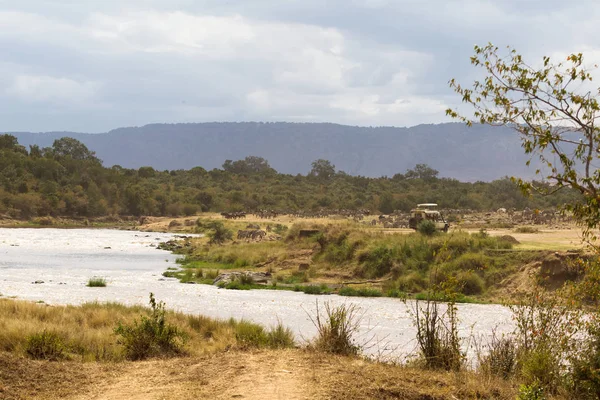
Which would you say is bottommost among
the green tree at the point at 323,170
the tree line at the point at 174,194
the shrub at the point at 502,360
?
the shrub at the point at 502,360

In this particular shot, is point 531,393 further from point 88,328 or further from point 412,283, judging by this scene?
point 412,283

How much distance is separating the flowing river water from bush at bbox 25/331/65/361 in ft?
19.6

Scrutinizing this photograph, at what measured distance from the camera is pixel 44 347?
12000 millimetres

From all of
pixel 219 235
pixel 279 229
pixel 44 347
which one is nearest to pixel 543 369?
pixel 44 347

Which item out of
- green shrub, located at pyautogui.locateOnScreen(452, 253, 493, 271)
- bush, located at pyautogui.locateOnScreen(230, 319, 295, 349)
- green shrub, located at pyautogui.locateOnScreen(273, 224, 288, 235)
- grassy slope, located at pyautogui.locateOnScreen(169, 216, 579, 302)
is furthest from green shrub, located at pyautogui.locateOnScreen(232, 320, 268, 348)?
green shrub, located at pyautogui.locateOnScreen(273, 224, 288, 235)

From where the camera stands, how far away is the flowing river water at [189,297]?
20.5 m

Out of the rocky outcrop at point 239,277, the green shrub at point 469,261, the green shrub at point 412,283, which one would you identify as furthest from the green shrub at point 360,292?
the rocky outcrop at point 239,277

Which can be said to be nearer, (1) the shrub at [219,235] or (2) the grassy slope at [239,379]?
(2) the grassy slope at [239,379]

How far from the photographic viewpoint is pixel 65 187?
91.0 meters

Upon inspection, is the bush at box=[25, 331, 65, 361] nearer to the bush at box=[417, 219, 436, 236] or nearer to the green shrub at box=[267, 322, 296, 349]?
the green shrub at box=[267, 322, 296, 349]

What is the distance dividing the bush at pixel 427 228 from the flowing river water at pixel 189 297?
9.51 metres

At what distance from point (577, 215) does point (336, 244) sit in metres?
30.2

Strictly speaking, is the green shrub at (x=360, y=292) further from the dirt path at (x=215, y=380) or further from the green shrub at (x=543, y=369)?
the green shrub at (x=543, y=369)

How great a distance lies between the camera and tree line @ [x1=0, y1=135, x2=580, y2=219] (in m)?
82.6
